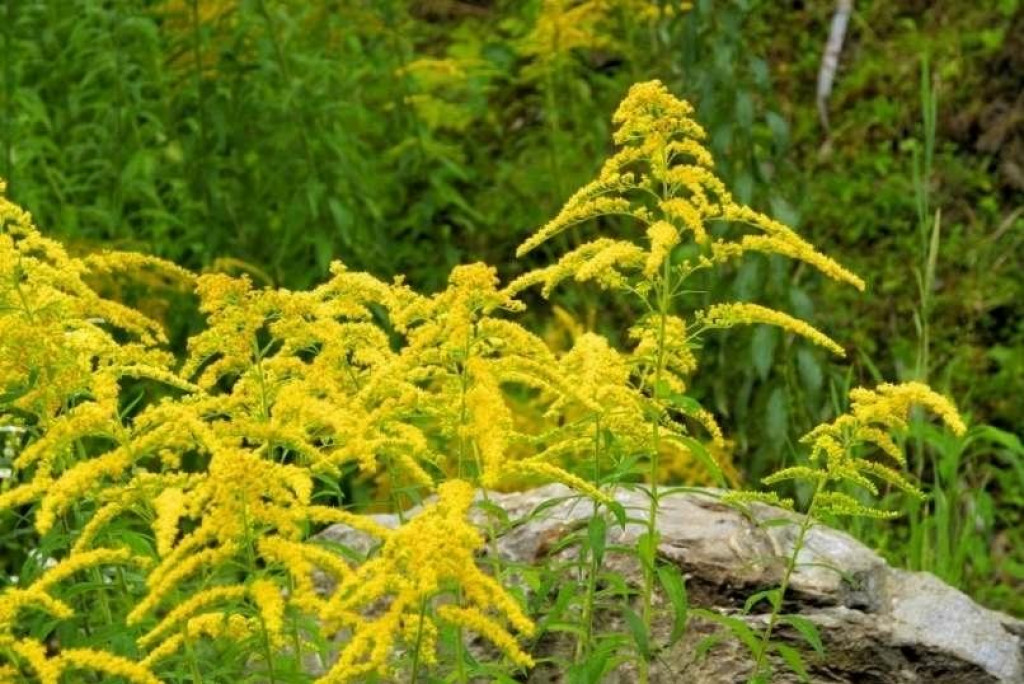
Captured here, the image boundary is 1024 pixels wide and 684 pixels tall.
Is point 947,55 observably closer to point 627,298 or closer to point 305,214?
point 627,298

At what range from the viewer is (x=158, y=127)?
693 cm

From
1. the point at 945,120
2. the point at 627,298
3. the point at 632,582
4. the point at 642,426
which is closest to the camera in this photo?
the point at 642,426

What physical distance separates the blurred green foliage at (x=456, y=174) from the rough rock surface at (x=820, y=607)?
1238 mm

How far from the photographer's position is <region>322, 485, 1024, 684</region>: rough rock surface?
4.38 m

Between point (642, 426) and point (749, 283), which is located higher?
point (642, 426)

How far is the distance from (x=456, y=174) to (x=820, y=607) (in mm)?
3480

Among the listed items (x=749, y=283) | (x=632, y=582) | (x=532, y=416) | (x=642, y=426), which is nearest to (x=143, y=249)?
(x=532, y=416)

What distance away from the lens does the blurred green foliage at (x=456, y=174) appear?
22.5 ft

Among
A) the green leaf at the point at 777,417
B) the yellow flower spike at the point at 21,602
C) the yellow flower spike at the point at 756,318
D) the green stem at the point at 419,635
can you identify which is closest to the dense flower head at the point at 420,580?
the green stem at the point at 419,635

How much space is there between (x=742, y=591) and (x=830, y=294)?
4.53 m

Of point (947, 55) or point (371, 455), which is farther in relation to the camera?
point (947, 55)

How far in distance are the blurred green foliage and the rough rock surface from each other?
4.06ft

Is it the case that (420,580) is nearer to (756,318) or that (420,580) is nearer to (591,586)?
(591,586)

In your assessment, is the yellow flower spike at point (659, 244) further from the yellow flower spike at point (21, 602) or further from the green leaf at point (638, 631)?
the yellow flower spike at point (21, 602)
